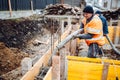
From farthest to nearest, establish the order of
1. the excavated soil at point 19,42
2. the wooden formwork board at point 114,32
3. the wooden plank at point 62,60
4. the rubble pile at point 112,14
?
the rubble pile at point 112,14
the wooden formwork board at point 114,32
the excavated soil at point 19,42
the wooden plank at point 62,60

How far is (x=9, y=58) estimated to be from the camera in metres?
7.97

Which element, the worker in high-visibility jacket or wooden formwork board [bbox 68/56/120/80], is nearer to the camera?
wooden formwork board [bbox 68/56/120/80]

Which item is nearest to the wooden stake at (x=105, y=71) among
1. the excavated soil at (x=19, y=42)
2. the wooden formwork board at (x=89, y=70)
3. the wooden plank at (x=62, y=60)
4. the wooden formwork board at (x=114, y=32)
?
the wooden formwork board at (x=89, y=70)

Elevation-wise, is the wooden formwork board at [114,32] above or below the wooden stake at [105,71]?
above

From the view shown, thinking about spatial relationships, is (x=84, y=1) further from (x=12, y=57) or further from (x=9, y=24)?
(x=12, y=57)

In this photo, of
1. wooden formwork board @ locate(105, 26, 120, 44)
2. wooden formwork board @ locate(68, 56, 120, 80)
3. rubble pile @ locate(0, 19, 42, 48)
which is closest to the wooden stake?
wooden formwork board @ locate(68, 56, 120, 80)

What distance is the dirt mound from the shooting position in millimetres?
7186

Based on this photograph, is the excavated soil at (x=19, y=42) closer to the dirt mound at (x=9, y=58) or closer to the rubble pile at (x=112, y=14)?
the dirt mound at (x=9, y=58)

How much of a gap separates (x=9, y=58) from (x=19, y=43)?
2.72 metres

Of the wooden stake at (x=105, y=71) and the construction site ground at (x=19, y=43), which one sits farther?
the construction site ground at (x=19, y=43)

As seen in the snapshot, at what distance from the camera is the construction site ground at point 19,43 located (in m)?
6.98

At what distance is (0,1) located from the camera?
46.8ft

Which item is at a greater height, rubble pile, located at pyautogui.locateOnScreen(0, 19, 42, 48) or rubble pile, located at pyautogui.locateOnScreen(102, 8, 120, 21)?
rubble pile, located at pyautogui.locateOnScreen(102, 8, 120, 21)

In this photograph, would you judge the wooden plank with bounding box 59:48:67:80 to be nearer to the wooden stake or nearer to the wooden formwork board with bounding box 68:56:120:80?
the wooden formwork board with bounding box 68:56:120:80
